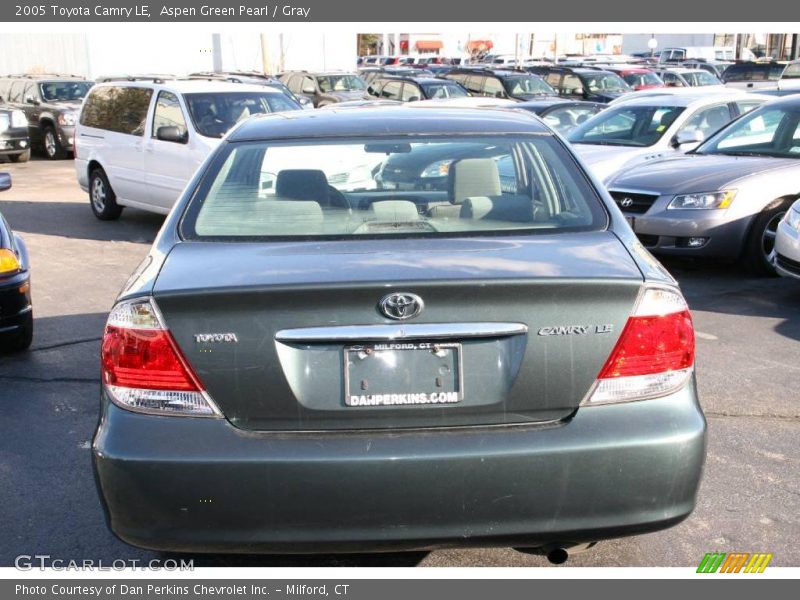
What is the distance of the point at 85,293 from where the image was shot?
8.53 meters

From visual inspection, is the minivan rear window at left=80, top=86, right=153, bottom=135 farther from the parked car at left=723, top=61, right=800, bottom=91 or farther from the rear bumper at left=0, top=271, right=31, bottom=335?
the parked car at left=723, top=61, right=800, bottom=91

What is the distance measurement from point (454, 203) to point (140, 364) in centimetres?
150

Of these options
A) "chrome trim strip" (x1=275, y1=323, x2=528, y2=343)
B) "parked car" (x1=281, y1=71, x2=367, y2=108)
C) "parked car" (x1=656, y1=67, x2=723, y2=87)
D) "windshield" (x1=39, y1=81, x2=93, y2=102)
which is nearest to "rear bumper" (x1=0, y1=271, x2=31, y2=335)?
"chrome trim strip" (x1=275, y1=323, x2=528, y2=343)

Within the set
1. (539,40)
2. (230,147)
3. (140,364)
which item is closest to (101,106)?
(230,147)

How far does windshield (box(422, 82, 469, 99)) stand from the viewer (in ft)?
78.4

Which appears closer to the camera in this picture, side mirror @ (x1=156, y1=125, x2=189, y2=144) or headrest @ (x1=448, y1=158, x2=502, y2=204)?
headrest @ (x1=448, y1=158, x2=502, y2=204)

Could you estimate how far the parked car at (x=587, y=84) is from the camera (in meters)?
27.1

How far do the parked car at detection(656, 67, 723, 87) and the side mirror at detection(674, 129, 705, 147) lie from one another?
19.2m

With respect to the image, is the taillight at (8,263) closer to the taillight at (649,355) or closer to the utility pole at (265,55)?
the taillight at (649,355)

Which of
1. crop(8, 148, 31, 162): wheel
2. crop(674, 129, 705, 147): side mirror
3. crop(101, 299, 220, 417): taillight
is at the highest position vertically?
crop(101, 299, 220, 417): taillight

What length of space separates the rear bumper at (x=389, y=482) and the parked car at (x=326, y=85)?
2225cm

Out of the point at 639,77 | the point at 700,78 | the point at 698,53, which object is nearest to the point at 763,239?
the point at 639,77

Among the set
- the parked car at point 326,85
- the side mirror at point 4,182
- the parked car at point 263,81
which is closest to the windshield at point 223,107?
the parked car at point 263,81

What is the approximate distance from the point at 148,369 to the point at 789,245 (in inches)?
236
